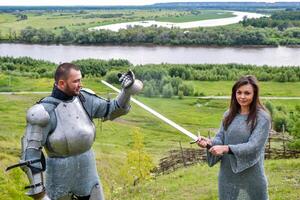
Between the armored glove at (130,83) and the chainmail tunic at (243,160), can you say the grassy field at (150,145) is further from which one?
the chainmail tunic at (243,160)

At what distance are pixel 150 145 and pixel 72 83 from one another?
24826mm

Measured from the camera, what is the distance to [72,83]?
4027 millimetres

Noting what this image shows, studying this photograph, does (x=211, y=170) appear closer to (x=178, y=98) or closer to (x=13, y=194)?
(x=13, y=194)

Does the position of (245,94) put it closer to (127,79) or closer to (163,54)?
(127,79)

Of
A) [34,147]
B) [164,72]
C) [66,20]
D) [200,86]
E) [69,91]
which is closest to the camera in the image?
[34,147]

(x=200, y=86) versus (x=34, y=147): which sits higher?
(x=34, y=147)

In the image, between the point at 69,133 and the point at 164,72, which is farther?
the point at 164,72

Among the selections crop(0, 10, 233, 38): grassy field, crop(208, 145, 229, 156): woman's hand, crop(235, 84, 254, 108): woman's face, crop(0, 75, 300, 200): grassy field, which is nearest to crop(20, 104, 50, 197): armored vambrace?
crop(208, 145, 229, 156): woman's hand

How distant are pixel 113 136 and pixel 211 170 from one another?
19314 mm

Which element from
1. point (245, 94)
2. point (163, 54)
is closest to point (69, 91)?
point (245, 94)

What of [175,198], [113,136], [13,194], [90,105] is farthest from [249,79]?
[113,136]

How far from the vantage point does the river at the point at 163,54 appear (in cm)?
6506

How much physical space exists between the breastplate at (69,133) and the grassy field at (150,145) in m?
2.22

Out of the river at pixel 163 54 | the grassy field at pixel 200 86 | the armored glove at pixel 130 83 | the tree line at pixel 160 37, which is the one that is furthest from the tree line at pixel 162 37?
the armored glove at pixel 130 83
